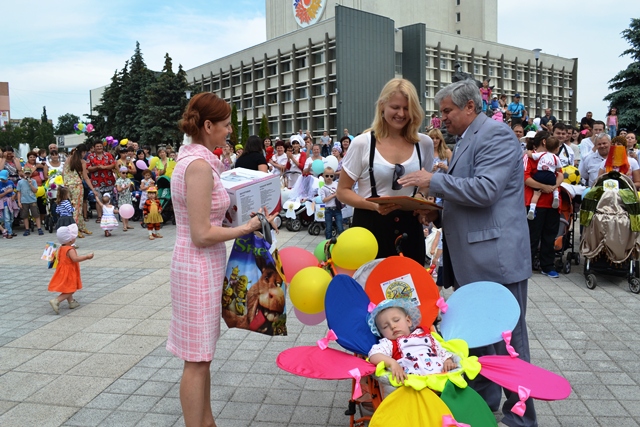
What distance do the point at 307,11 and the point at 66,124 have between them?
84168mm

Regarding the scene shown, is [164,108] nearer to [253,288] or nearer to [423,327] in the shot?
[253,288]

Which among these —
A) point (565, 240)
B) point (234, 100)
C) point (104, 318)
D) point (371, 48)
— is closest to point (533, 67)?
point (371, 48)

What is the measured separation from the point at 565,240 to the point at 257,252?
678cm

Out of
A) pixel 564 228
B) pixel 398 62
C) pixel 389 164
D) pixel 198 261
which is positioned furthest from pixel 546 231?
pixel 398 62

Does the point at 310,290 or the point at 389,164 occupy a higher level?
the point at 389,164

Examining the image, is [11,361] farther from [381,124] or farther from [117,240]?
[117,240]

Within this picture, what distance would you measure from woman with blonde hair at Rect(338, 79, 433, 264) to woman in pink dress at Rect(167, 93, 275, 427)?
0.93 metres

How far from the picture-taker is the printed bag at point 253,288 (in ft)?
8.82

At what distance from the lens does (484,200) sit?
273cm

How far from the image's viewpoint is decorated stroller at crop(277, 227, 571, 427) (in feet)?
7.46

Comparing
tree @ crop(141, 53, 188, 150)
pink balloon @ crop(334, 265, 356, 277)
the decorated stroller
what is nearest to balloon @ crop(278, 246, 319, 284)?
the decorated stroller

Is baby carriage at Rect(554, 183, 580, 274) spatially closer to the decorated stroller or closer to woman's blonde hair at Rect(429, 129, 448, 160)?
woman's blonde hair at Rect(429, 129, 448, 160)

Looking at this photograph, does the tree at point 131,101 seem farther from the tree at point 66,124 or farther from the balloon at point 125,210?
the tree at point 66,124

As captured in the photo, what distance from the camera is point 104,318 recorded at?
561cm
